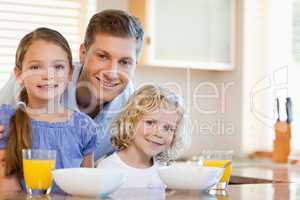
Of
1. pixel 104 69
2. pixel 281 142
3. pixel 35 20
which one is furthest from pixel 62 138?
pixel 281 142

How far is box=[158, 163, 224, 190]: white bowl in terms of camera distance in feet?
5.58

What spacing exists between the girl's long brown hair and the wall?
6.41 feet

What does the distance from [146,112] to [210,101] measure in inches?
96.0

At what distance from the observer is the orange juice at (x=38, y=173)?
1614 millimetres

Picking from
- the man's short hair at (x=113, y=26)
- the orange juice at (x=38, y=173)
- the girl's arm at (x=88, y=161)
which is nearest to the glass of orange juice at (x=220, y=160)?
the girl's arm at (x=88, y=161)

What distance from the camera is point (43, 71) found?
6.91 feet

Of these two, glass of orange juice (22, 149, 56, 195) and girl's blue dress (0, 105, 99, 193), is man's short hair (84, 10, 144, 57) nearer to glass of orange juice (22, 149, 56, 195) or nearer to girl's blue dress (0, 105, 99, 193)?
girl's blue dress (0, 105, 99, 193)

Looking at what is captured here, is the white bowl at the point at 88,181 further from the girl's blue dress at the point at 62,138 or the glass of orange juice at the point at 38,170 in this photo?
the girl's blue dress at the point at 62,138

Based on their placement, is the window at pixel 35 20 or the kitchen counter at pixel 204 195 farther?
the window at pixel 35 20

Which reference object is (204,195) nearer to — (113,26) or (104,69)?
(104,69)

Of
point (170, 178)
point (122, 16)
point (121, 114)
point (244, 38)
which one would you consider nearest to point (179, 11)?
point (244, 38)

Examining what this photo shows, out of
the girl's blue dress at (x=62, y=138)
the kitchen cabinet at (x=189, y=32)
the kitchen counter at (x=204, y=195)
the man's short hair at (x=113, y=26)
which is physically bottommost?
the kitchen counter at (x=204, y=195)

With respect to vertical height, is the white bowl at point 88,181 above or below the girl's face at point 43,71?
below

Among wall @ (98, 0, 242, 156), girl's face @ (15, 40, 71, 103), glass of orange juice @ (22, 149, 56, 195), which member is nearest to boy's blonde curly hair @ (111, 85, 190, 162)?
girl's face @ (15, 40, 71, 103)
